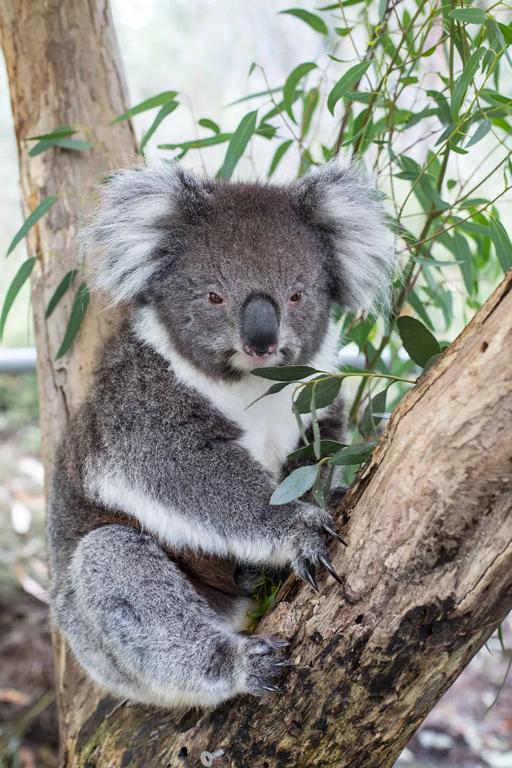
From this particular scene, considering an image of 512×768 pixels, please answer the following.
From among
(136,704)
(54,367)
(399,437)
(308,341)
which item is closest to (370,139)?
(308,341)

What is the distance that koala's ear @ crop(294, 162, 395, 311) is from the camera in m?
2.40

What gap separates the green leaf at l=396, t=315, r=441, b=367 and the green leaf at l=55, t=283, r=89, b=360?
1245 mm

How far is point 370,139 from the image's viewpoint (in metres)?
2.55

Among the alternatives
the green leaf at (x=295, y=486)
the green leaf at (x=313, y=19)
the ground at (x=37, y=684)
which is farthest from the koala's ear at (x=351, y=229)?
the ground at (x=37, y=684)

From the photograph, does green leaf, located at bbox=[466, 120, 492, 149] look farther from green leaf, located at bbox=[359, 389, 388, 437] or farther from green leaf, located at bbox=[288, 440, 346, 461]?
green leaf, located at bbox=[288, 440, 346, 461]

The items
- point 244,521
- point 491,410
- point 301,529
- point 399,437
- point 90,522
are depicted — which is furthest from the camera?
point 90,522

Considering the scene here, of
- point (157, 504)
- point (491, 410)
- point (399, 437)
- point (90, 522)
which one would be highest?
point (491, 410)

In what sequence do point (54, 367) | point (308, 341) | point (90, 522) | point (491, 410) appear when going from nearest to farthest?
1. point (491, 410)
2. point (308, 341)
3. point (90, 522)
4. point (54, 367)

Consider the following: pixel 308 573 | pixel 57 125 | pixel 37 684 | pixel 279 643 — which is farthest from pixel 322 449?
pixel 37 684

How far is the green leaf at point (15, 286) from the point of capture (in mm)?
2707

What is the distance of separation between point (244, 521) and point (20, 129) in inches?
75.3

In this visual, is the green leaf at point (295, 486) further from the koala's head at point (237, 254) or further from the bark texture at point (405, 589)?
the koala's head at point (237, 254)

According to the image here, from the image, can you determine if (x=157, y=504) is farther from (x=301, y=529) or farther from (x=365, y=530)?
(x=365, y=530)

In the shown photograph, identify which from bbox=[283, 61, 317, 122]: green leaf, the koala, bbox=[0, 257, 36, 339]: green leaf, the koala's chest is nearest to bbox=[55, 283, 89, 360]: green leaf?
bbox=[0, 257, 36, 339]: green leaf
